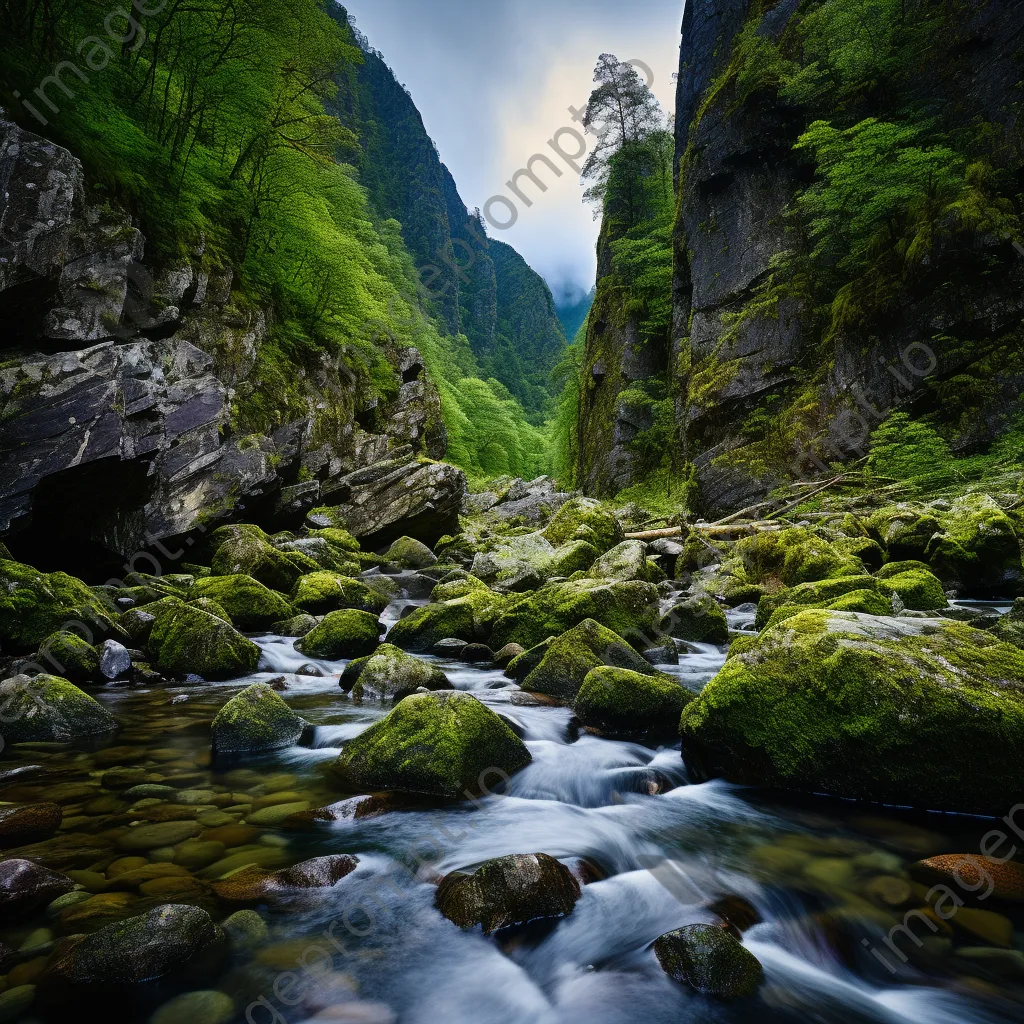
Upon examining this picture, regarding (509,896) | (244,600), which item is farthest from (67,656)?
(509,896)

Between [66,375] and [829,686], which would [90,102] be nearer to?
[66,375]

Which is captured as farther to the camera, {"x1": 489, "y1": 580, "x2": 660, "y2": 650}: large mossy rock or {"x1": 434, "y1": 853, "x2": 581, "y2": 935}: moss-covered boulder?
{"x1": 489, "y1": 580, "x2": 660, "y2": 650}: large mossy rock

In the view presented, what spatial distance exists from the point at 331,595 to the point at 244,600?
5.83 ft

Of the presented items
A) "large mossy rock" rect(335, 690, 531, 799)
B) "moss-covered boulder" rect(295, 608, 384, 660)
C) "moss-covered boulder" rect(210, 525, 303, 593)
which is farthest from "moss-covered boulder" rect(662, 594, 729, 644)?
"moss-covered boulder" rect(210, 525, 303, 593)

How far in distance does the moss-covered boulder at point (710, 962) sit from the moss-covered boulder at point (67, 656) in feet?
20.1

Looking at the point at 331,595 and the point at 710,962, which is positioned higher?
the point at 331,595

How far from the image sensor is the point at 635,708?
4953 millimetres

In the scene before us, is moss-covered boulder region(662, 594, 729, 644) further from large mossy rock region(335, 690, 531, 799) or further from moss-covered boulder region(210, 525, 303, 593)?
moss-covered boulder region(210, 525, 303, 593)

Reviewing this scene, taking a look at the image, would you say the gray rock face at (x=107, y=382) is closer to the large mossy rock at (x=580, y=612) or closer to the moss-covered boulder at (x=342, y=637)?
the moss-covered boulder at (x=342, y=637)

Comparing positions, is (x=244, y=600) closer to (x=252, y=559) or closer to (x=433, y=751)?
(x=252, y=559)

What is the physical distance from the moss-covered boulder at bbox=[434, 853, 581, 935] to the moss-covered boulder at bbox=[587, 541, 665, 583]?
654 centimetres

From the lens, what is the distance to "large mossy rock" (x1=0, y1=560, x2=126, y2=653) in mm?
6012

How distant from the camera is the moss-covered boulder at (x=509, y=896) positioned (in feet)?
8.52

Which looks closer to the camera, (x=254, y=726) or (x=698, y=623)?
(x=254, y=726)
